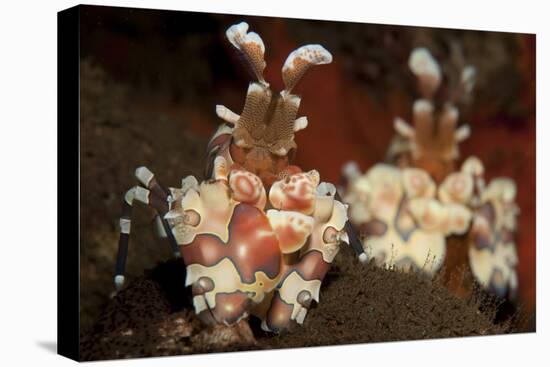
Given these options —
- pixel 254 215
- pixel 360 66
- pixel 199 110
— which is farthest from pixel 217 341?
pixel 360 66

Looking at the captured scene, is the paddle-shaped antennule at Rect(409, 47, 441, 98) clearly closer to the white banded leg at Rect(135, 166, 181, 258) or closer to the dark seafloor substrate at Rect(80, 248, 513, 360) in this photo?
the dark seafloor substrate at Rect(80, 248, 513, 360)

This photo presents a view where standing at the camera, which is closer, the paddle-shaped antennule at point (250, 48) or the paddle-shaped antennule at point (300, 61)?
the paddle-shaped antennule at point (250, 48)

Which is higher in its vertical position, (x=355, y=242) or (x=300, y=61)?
(x=300, y=61)

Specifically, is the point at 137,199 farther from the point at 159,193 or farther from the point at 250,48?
the point at 250,48

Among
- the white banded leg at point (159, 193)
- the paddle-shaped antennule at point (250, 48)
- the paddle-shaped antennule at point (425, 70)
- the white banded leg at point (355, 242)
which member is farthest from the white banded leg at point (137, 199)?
the paddle-shaped antennule at point (425, 70)

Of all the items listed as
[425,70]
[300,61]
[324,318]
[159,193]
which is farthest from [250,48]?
[324,318]

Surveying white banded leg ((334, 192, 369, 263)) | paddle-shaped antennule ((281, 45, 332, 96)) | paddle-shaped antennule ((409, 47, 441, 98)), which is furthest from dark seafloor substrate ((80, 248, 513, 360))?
paddle-shaped antennule ((409, 47, 441, 98))

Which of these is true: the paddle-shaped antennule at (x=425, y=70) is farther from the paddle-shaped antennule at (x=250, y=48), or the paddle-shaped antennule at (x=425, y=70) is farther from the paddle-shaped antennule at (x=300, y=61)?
the paddle-shaped antennule at (x=250, y=48)
